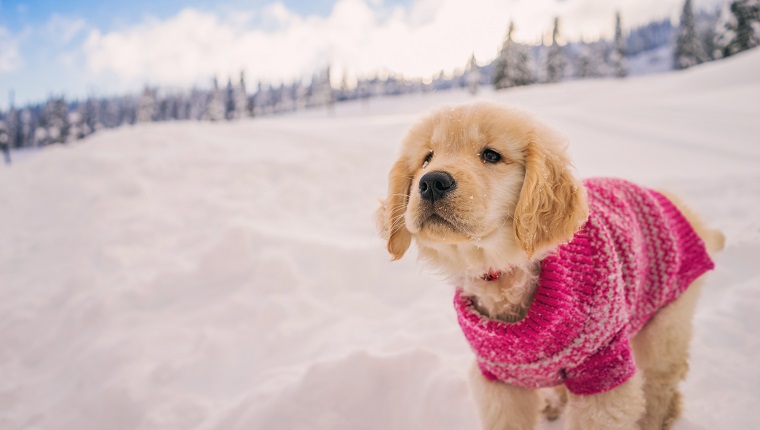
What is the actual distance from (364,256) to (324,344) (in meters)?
1.48

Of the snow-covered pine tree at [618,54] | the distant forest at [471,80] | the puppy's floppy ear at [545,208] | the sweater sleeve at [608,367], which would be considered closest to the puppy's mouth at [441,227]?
the puppy's floppy ear at [545,208]

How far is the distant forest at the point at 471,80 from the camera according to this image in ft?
114

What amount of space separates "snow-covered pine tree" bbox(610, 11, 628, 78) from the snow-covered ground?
3989 cm

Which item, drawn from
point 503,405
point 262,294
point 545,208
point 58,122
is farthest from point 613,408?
point 58,122

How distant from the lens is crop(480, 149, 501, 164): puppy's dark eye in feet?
6.66

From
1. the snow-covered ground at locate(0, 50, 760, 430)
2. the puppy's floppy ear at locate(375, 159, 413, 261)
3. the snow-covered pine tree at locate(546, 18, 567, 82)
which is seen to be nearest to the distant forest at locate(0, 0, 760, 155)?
the snow-covered pine tree at locate(546, 18, 567, 82)

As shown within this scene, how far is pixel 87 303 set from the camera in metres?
4.16

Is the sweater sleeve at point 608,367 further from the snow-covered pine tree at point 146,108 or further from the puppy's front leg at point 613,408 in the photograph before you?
the snow-covered pine tree at point 146,108

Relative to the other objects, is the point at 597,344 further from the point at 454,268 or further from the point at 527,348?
the point at 454,268

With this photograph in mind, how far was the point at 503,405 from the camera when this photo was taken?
2.13 meters

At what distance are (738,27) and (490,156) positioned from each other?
122 feet

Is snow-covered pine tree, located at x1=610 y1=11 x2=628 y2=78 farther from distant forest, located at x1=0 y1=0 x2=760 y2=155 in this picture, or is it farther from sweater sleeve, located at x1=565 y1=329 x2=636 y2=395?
sweater sleeve, located at x1=565 y1=329 x2=636 y2=395

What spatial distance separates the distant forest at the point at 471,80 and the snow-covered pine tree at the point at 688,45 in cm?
8

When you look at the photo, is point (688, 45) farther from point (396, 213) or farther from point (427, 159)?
point (396, 213)
